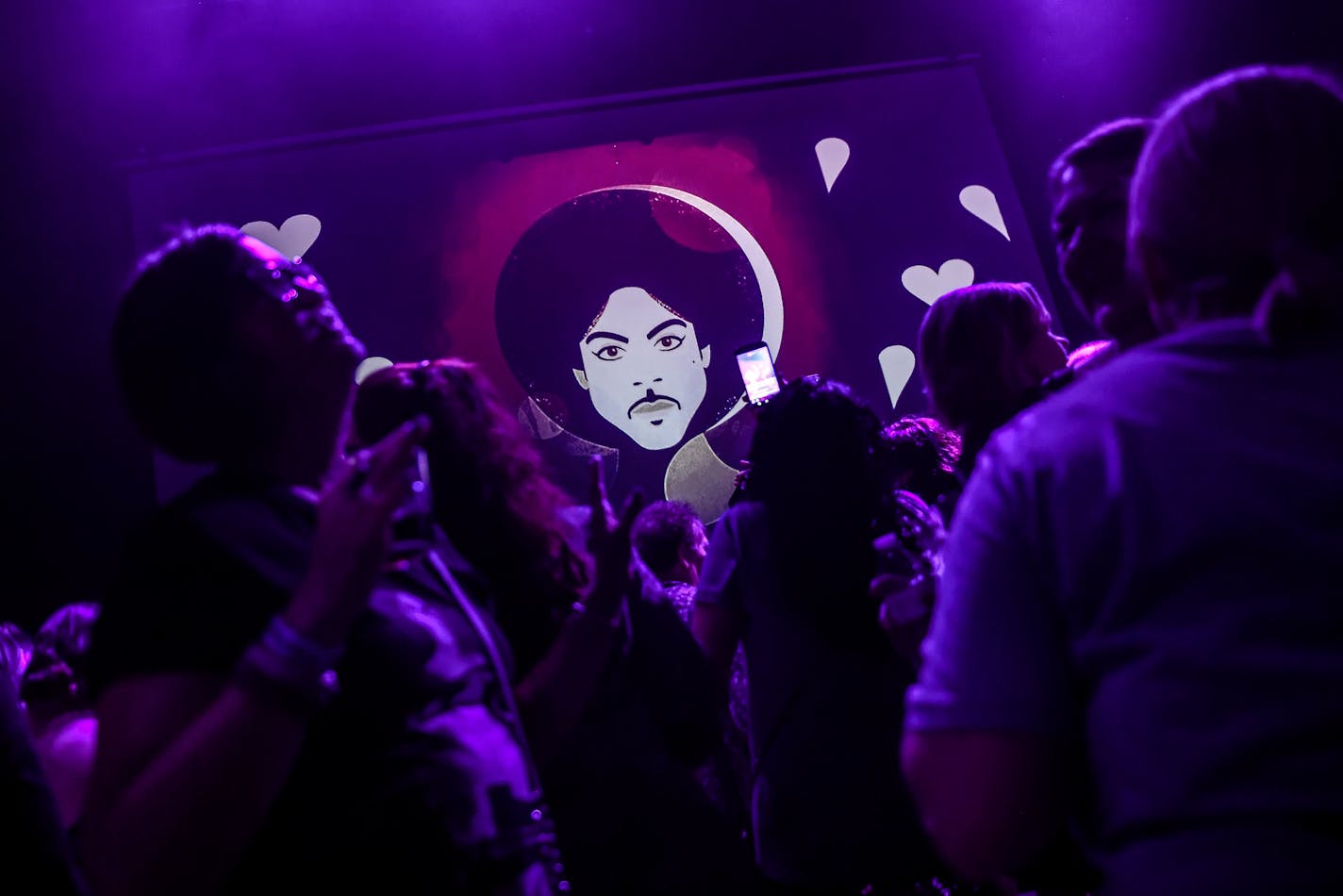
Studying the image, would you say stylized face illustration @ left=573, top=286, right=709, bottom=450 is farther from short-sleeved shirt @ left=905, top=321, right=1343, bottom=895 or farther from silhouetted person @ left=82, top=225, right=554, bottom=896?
short-sleeved shirt @ left=905, top=321, right=1343, bottom=895

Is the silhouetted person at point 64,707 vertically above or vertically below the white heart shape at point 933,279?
below

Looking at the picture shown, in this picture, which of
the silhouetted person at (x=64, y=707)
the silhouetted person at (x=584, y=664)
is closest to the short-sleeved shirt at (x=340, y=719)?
the silhouetted person at (x=584, y=664)

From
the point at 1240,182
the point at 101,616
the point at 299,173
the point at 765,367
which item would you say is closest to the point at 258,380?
the point at 101,616

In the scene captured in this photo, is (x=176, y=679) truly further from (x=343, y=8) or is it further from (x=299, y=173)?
(x=343, y=8)

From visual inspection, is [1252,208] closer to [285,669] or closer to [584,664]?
[285,669]

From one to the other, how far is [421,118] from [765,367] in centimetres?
258

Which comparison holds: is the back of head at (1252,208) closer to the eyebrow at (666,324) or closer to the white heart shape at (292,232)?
the eyebrow at (666,324)

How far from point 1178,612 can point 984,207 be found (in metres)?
4.07

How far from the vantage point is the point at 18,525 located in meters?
4.24

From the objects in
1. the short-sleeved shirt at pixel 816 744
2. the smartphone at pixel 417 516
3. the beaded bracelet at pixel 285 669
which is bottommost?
the short-sleeved shirt at pixel 816 744

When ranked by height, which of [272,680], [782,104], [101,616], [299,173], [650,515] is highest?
[299,173]

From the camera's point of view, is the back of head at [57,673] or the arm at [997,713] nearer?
the arm at [997,713]

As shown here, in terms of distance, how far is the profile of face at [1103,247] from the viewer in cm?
161

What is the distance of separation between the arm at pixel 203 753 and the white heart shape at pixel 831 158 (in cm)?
387
